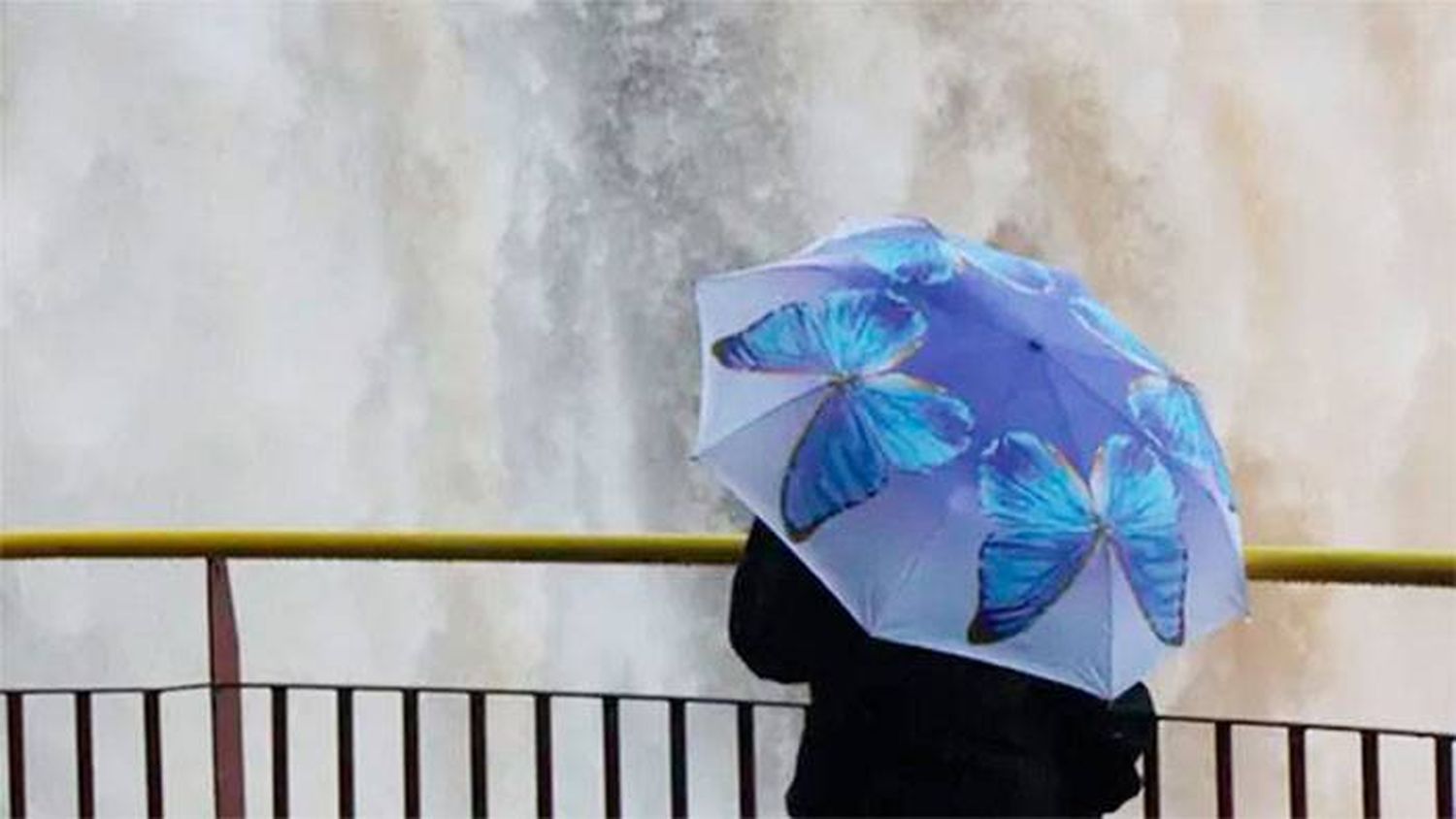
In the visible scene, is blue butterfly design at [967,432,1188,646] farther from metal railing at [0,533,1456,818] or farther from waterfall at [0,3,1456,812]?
waterfall at [0,3,1456,812]

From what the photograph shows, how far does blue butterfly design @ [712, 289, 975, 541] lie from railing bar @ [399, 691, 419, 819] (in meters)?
1.29

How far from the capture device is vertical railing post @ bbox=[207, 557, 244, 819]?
3.78 meters

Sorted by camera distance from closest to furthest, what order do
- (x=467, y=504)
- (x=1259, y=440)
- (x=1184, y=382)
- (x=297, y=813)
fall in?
1. (x=1184, y=382)
2. (x=297, y=813)
3. (x=467, y=504)
4. (x=1259, y=440)

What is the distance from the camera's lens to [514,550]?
3621 millimetres

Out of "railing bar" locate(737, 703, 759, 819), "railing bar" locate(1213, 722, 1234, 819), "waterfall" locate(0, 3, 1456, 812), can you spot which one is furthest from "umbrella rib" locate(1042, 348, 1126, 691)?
"waterfall" locate(0, 3, 1456, 812)

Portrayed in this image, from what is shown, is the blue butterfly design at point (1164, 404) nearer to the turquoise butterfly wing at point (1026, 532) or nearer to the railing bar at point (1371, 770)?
the turquoise butterfly wing at point (1026, 532)

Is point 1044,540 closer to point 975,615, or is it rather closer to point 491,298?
point 975,615

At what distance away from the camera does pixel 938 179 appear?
502 inches

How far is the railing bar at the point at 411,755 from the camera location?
365 centimetres

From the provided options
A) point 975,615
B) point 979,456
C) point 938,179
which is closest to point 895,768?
point 975,615

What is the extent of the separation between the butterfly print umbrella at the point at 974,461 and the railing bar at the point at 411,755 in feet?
3.93

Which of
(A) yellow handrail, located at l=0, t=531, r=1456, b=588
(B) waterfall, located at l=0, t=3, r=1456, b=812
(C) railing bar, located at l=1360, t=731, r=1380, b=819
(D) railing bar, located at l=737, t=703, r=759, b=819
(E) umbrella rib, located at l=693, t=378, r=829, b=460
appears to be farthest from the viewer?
(B) waterfall, located at l=0, t=3, r=1456, b=812

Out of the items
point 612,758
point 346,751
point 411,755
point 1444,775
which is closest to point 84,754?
point 346,751

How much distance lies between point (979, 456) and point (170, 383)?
9913mm
